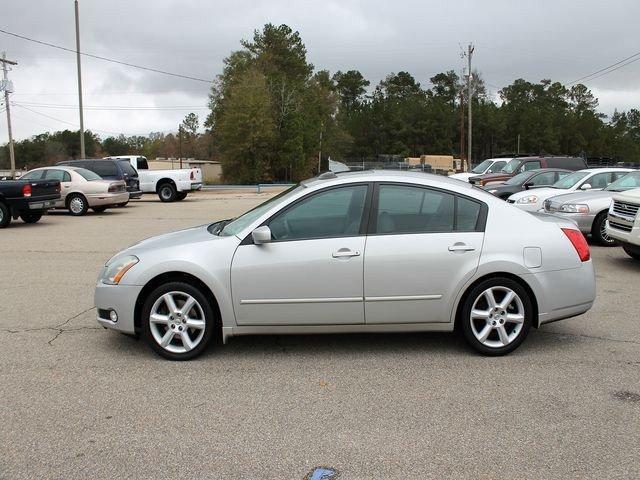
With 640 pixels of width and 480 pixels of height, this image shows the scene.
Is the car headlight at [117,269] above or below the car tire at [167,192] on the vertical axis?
below

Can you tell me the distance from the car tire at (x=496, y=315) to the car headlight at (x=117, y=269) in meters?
2.81

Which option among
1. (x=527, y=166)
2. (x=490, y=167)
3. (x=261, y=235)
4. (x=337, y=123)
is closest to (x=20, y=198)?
(x=261, y=235)

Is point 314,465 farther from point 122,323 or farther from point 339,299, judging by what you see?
point 122,323

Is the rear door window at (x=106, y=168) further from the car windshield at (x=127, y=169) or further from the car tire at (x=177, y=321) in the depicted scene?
the car tire at (x=177, y=321)

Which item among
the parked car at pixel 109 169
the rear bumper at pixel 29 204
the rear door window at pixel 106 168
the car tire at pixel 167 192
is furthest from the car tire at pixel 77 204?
the car tire at pixel 167 192

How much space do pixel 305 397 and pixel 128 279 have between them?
5.92 ft

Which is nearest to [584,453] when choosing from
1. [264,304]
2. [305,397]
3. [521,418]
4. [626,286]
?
[521,418]

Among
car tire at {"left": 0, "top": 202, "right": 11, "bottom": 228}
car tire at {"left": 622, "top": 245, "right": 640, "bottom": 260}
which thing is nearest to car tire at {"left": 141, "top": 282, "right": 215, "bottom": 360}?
car tire at {"left": 622, "top": 245, "right": 640, "bottom": 260}

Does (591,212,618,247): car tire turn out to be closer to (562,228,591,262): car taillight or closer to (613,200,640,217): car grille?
(613,200,640,217): car grille

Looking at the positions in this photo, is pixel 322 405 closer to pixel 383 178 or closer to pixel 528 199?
pixel 383 178

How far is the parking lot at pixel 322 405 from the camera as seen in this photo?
3281mm

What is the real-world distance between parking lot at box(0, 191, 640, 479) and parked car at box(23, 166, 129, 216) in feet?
43.2

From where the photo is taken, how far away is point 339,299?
15.6ft

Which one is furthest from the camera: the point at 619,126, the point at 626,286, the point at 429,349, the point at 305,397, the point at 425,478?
the point at 619,126
